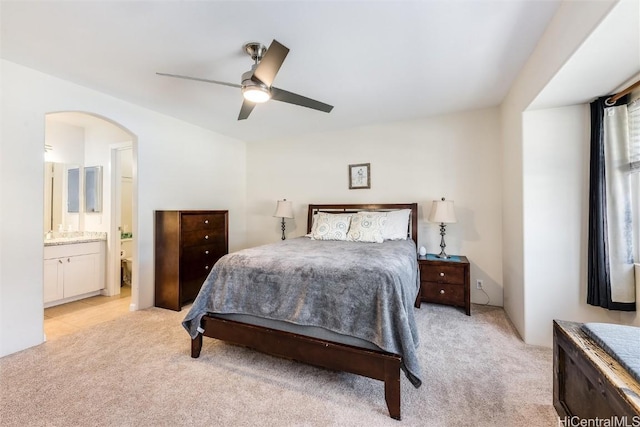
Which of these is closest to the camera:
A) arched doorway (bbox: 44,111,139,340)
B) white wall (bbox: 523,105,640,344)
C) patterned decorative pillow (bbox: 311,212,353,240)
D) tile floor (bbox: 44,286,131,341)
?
white wall (bbox: 523,105,640,344)

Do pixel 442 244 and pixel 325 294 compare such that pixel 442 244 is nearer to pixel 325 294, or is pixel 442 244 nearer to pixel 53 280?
pixel 325 294

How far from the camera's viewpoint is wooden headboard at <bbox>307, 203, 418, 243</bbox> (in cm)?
360

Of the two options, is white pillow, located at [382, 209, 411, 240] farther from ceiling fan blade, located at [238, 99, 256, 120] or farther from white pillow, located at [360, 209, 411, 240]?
ceiling fan blade, located at [238, 99, 256, 120]

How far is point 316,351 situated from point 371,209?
2.47m

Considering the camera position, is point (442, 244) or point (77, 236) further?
point (77, 236)

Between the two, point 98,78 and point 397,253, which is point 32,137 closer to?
point 98,78

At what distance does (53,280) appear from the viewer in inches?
132

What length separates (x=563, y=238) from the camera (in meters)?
2.30

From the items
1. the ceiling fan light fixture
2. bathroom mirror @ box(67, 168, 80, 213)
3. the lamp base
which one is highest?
the ceiling fan light fixture

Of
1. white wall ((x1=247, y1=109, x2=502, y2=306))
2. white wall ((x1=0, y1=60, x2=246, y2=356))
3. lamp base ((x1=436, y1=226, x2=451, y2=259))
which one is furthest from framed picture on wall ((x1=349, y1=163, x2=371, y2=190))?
white wall ((x1=0, y1=60, x2=246, y2=356))

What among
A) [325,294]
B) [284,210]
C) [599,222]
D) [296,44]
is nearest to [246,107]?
[296,44]

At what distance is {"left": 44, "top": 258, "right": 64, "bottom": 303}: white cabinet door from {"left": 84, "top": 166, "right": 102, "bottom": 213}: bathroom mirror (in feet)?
3.14

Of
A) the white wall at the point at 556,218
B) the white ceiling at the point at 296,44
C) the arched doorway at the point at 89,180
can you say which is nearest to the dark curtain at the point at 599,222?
the white wall at the point at 556,218

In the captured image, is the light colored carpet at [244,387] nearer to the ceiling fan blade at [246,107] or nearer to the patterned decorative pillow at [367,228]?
the patterned decorative pillow at [367,228]
